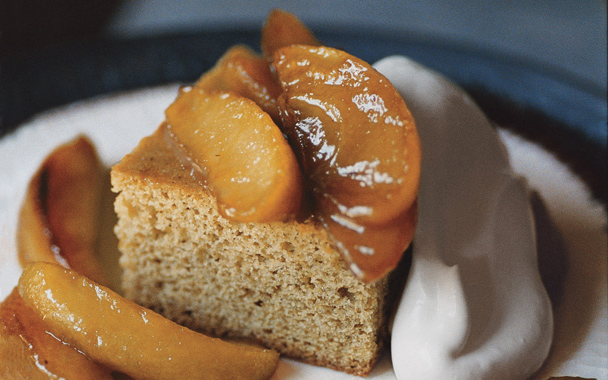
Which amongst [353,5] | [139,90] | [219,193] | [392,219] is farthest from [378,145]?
[353,5]

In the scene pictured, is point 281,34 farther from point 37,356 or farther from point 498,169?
point 37,356

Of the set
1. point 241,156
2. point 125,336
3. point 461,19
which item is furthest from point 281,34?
point 461,19

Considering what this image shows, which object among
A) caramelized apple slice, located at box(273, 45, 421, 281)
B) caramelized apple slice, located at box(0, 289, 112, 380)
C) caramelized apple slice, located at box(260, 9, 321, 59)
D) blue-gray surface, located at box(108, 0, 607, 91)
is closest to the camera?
caramelized apple slice, located at box(273, 45, 421, 281)

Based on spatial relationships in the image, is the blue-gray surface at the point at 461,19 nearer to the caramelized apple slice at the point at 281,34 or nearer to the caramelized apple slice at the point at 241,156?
the caramelized apple slice at the point at 281,34

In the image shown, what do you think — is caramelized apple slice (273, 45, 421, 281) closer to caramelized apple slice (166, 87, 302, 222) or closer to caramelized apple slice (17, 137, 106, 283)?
caramelized apple slice (166, 87, 302, 222)

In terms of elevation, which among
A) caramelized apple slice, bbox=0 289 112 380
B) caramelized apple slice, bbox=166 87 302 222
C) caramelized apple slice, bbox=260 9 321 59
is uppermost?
caramelized apple slice, bbox=260 9 321 59

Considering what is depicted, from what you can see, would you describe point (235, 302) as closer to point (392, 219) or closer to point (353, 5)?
point (392, 219)

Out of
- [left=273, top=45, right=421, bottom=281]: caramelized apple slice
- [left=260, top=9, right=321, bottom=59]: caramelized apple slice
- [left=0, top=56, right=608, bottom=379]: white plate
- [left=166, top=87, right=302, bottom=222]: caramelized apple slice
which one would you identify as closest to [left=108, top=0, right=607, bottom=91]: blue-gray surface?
[left=0, top=56, right=608, bottom=379]: white plate
